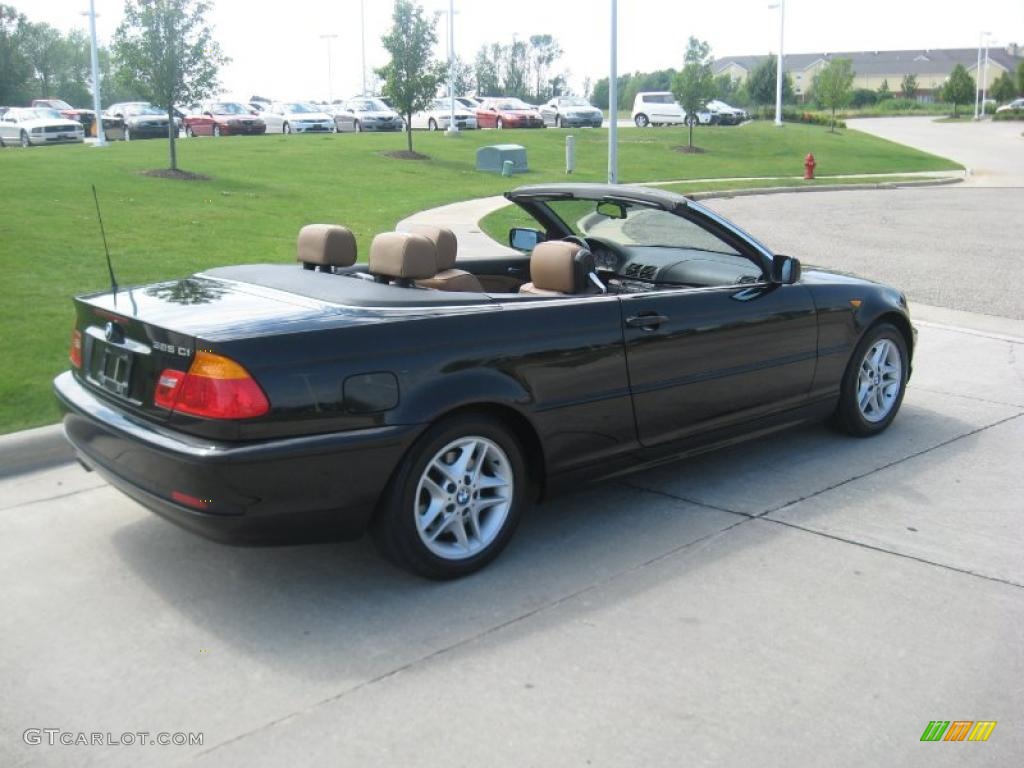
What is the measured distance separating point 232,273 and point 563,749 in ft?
9.38

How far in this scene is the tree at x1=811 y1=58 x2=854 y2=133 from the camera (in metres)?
53.0

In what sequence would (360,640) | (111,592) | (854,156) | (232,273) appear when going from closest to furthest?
1. (360,640)
2. (111,592)
3. (232,273)
4. (854,156)

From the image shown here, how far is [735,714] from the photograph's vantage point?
325cm

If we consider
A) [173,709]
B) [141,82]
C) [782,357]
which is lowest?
[173,709]

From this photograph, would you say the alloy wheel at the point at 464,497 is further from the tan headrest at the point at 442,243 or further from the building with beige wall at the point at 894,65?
the building with beige wall at the point at 894,65

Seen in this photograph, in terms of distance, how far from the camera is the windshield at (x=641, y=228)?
5.32 metres

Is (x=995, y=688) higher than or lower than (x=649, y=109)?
lower

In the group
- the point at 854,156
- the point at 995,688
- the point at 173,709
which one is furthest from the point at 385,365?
the point at 854,156

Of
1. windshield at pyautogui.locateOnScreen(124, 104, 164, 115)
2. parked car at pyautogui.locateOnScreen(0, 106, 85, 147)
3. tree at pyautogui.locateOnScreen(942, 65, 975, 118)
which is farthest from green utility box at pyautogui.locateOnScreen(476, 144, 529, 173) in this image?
tree at pyautogui.locateOnScreen(942, 65, 975, 118)

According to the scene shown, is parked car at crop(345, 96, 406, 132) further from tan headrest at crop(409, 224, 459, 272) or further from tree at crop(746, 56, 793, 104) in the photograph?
tree at crop(746, 56, 793, 104)

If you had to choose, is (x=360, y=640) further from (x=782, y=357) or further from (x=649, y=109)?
(x=649, y=109)

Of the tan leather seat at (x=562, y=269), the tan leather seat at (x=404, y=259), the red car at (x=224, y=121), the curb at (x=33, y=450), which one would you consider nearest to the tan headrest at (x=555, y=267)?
the tan leather seat at (x=562, y=269)

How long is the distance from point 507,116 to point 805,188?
20766 millimetres

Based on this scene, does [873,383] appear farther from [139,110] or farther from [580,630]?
[139,110]
